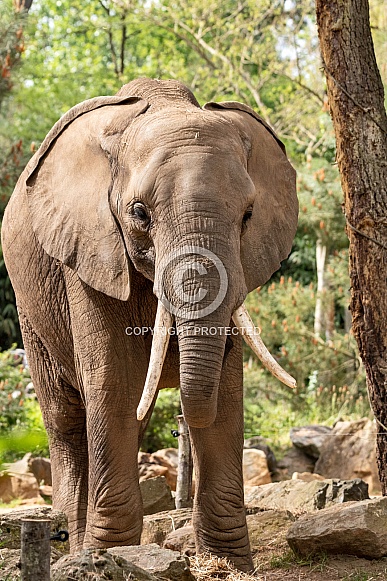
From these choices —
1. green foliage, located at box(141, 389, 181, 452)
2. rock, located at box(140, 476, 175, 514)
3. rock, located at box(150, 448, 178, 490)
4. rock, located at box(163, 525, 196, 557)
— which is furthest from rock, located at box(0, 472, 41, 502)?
rock, located at box(163, 525, 196, 557)

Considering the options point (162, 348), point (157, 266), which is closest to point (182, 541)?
point (162, 348)

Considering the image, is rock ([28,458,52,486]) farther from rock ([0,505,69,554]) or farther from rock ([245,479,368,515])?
rock ([0,505,69,554])

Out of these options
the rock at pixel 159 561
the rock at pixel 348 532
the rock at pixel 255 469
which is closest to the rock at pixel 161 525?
the rock at pixel 348 532

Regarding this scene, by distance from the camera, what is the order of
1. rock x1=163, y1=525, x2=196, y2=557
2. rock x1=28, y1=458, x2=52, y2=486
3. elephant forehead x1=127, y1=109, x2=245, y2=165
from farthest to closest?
1. rock x1=28, y1=458, x2=52, y2=486
2. rock x1=163, y1=525, x2=196, y2=557
3. elephant forehead x1=127, y1=109, x2=245, y2=165

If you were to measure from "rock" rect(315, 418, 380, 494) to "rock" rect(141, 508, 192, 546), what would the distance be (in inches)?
151

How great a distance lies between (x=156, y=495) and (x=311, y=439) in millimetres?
3952

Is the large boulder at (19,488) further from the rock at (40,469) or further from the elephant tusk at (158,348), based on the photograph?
the elephant tusk at (158,348)

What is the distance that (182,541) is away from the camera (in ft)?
20.4

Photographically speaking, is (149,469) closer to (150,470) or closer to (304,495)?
(150,470)

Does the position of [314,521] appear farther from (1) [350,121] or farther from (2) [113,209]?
(1) [350,121]

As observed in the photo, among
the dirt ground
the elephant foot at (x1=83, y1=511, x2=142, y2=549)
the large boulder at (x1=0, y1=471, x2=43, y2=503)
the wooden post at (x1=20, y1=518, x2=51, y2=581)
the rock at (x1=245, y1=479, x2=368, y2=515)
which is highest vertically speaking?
the large boulder at (x1=0, y1=471, x2=43, y2=503)

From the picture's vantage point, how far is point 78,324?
548cm

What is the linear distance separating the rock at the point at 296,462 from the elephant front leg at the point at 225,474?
19.2ft

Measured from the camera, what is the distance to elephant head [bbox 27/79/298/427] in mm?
4660
